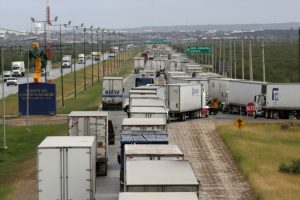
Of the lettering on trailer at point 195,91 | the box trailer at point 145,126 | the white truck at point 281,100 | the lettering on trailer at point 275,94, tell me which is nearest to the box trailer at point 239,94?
the white truck at point 281,100

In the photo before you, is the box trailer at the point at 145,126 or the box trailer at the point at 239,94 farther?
the box trailer at the point at 239,94

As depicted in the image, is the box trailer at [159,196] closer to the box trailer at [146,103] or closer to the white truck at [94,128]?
the white truck at [94,128]

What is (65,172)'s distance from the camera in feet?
74.6

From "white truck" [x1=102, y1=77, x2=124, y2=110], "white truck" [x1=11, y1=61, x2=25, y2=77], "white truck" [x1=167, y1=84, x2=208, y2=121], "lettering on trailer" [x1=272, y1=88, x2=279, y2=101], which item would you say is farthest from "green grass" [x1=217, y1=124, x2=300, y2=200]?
"white truck" [x1=11, y1=61, x2=25, y2=77]

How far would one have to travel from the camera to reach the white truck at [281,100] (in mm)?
56688

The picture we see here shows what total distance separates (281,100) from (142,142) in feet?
104

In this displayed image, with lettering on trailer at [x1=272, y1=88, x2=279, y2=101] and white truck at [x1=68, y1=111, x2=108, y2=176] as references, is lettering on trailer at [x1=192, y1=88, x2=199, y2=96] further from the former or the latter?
white truck at [x1=68, y1=111, x2=108, y2=176]

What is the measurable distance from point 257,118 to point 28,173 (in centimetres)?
2778

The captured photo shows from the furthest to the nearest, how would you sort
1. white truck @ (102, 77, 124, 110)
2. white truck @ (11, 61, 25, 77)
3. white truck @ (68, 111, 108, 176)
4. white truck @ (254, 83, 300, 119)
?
1. white truck @ (11, 61, 25, 77)
2. white truck @ (102, 77, 124, 110)
3. white truck @ (254, 83, 300, 119)
4. white truck @ (68, 111, 108, 176)

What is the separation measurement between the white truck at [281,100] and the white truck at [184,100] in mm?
5106

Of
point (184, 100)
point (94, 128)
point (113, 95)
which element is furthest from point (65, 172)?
point (113, 95)

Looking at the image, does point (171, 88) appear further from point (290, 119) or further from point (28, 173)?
point (28, 173)

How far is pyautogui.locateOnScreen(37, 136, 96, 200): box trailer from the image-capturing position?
22516mm

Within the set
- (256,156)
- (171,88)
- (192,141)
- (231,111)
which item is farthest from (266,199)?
(231,111)
